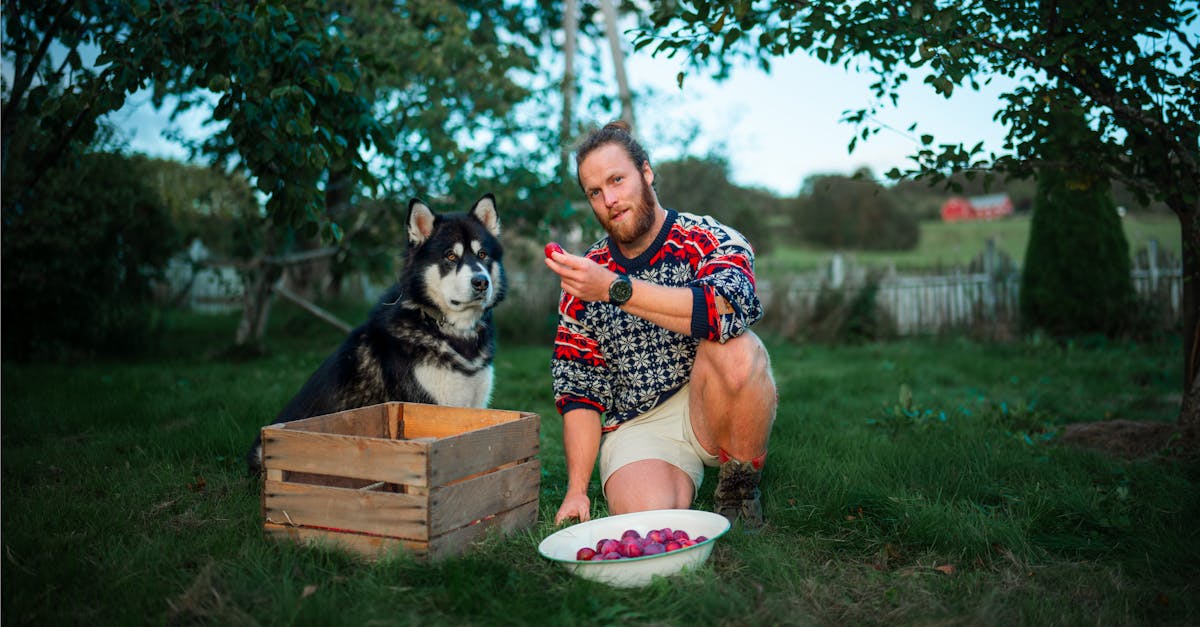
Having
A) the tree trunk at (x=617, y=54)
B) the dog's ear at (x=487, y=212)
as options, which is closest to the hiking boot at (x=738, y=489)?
the dog's ear at (x=487, y=212)

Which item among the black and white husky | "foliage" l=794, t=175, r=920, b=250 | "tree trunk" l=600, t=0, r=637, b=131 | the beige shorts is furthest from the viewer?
"foliage" l=794, t=175, r=920, b=250

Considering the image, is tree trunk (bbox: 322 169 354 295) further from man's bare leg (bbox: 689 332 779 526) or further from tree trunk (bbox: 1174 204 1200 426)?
tree trunk (bbox: 1174 204 1200 426)

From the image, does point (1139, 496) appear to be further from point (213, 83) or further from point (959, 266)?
point (959, 266)

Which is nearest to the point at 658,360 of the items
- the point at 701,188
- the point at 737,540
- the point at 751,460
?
the point at 751,460

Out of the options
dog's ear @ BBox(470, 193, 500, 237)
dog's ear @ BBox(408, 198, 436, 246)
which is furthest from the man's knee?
dog's ear @ BBox(408, 198, 436, 246)

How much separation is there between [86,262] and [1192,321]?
1005cm

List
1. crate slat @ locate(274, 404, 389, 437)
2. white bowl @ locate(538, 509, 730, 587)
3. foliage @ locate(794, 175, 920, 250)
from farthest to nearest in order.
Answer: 1. foliage @ locate(794, 175, 920, 250)
2. crate slat @ locate(274, 404, 389, 437)
3. white bowl @ locate(538, 509, 730, 587)

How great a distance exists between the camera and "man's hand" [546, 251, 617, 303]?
2.46 meters

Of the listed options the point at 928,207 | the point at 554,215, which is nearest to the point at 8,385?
the point at 554,215

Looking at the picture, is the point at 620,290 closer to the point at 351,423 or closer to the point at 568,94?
the point at 351,423

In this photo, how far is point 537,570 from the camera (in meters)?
2.47

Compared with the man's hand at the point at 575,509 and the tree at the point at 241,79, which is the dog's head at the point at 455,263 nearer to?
the tree at the point at 241,79

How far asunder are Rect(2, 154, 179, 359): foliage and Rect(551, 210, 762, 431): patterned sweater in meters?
6.56

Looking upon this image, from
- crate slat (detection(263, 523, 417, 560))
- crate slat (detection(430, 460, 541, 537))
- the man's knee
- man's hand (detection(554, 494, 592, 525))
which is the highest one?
the man's knee
